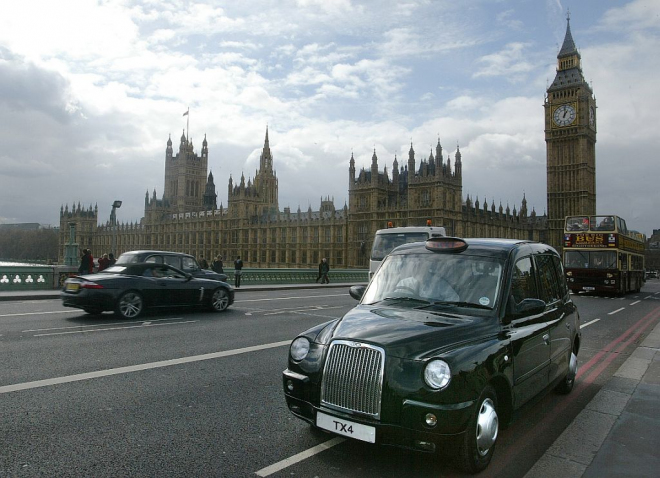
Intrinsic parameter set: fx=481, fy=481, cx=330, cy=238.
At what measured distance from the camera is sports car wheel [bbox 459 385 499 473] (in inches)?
136

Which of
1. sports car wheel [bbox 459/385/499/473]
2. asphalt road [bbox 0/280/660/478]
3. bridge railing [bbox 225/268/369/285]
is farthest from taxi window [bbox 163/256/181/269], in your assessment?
bridge railing [bbox 225/268/369/285]

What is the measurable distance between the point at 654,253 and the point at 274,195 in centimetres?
9139

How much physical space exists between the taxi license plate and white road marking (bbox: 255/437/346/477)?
1.05ft

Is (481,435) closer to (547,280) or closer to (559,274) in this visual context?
(547,280)

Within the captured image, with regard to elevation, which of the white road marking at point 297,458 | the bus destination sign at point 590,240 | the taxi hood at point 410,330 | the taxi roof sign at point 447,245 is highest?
the bus destination sign at point 590,240

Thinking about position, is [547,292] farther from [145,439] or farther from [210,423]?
[145,439]

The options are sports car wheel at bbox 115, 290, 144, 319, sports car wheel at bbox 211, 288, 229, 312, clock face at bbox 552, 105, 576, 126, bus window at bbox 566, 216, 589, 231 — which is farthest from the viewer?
clock face at bbox 552, 105, 576, 126

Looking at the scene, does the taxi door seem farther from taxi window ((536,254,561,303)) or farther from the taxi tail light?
the taxi tail light

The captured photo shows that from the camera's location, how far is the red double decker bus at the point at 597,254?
22.8m

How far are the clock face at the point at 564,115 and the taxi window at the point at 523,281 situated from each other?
292 feet

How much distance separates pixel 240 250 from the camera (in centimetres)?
8400

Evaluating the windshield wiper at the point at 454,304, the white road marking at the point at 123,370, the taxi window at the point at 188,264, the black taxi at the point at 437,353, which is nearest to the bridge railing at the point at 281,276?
the taxi window at the point at 188,264

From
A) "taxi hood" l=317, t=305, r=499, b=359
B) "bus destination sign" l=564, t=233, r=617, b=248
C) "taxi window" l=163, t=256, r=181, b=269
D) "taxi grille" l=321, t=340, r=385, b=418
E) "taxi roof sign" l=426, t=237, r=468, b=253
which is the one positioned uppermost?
"bus destination sign" l=564, t=233, r=617, b=248

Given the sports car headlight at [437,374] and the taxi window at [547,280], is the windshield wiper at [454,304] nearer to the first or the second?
the sports car headlight at [437,374]
